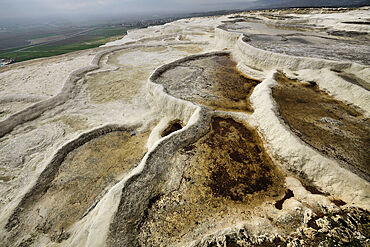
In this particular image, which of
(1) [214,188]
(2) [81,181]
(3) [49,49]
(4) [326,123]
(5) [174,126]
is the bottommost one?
(3) [49,49]

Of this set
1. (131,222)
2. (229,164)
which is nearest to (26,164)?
(131,222)

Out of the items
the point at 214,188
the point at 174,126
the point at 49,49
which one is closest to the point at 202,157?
the point at 214,188

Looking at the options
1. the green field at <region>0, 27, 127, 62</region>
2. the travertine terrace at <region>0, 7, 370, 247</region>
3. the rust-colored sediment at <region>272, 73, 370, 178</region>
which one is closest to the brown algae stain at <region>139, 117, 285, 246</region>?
the travertine terrace at <region>0, 7, 370, 247</region>

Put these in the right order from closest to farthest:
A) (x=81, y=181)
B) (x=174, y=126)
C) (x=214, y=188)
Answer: (x=214, y=188) → (x=81, y=181) → (x=174, y=126)

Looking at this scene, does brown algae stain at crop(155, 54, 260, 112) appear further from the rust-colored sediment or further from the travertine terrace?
the rust-colored sediment

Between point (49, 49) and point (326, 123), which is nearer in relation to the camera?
point (326, 123)

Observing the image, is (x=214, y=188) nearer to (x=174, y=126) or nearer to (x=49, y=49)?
(x=174, y=126)

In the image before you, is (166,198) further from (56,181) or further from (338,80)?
(338,80)

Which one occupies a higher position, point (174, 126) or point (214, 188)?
point (214, 188)
